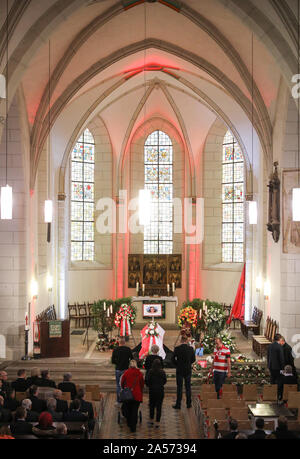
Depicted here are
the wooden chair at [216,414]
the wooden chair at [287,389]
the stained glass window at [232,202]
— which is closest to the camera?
the wooden chair at [216,414]

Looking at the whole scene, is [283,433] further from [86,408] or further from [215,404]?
[86,408]

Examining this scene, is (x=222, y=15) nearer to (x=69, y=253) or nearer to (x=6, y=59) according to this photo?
(x=6, y=59)

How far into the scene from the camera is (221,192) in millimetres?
24078

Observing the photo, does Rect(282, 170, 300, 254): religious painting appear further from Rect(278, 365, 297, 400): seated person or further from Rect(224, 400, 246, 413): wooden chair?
Rect(224, 400, 246, 413): wooden chair

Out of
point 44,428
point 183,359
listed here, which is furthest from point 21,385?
point 183,359

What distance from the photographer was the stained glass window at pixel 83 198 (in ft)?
78.5

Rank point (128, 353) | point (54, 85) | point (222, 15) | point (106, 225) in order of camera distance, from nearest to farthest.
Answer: point (128, 353), point (222, 15), point (54, 85), point (106, 225)

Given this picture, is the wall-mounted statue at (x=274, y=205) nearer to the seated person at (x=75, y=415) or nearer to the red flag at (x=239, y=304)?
the red flag at (x=239, y=304)

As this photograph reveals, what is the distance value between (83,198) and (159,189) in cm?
350

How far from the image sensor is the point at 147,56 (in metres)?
18.6

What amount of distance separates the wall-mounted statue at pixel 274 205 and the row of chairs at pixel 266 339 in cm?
254

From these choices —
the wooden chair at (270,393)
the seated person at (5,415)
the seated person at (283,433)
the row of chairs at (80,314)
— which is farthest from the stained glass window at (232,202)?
the seated person at (283,433)

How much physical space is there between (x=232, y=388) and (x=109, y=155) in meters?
15.1

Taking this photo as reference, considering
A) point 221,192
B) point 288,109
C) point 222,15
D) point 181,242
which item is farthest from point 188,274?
point 222,15
